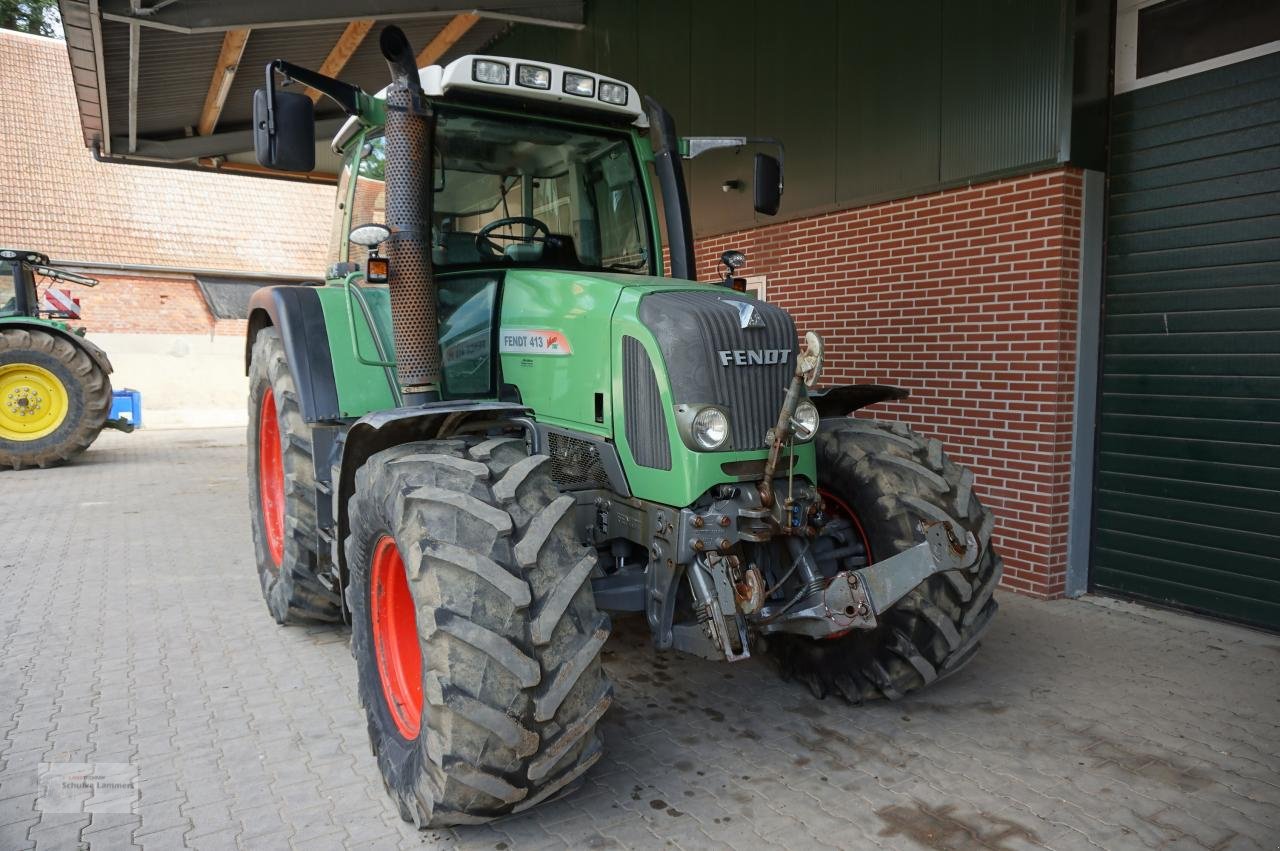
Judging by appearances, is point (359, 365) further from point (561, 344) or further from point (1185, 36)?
point (1185, 36)

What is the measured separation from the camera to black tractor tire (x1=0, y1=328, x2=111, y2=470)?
10305 mm

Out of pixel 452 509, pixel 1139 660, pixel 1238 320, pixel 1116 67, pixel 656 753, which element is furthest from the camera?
pixel 1116 67

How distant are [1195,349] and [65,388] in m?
11.4

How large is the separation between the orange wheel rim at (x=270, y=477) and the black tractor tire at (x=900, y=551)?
10.2 feet

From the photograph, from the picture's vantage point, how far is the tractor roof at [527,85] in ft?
11.0

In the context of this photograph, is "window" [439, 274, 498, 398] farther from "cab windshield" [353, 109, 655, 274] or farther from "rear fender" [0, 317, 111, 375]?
"rear fender" [0, 317, 111, 375]

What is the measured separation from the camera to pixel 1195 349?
4898 mm

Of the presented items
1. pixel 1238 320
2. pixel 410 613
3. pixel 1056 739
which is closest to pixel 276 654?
pixel 410 613

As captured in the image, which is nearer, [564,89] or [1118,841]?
[1118,841]

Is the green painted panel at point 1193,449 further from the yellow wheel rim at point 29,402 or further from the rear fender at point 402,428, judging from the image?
the yellow wheel rim at point 29,402

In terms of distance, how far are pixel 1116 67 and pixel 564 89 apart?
140 inches

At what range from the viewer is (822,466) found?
3707mm

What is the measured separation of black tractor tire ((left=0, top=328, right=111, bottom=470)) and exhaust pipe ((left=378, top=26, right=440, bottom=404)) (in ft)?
29.8

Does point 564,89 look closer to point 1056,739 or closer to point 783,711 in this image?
point 783,711
